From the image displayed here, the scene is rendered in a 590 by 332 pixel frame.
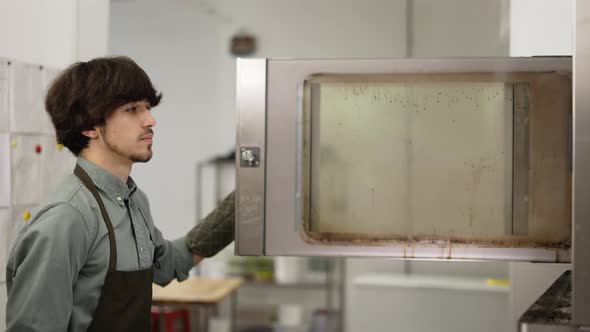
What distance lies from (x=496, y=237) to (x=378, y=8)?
234 centimetres

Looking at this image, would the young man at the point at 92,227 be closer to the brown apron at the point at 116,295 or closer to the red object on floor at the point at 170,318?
the brown apron at the point at 116,295

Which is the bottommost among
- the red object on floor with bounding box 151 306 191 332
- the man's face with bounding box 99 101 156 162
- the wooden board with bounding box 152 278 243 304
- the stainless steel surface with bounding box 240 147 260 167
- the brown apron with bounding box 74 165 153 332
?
the red object on floor with bounding box 151 306 191 332

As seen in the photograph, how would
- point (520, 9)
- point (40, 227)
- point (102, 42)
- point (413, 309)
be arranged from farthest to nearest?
point (413, 309)
point (102, 42)
point (520, 9)
point (40, 227)

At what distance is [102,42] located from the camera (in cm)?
177

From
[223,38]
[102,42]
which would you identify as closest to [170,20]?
[223,38]

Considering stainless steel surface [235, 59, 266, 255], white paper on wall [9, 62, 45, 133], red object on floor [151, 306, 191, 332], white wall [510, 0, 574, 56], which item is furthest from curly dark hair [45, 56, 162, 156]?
red object on floor [151, 306, 191, 332]

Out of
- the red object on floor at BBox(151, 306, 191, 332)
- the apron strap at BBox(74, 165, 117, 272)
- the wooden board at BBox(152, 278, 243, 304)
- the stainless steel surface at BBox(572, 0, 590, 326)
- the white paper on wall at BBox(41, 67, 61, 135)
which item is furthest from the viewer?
the red object on floor at BBox(151, 306, 191, 332)

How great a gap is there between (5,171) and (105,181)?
41cm

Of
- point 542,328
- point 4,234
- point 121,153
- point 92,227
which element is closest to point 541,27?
point 542,328

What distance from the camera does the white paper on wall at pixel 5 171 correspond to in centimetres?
142

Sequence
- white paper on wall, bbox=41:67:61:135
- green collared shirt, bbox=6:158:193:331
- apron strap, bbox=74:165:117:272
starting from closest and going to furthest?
green collared shirt, bbox=6:158:193:331
apron strap, bbox=74:165:117:272
white paper on wall, bbox=41:67:61:135

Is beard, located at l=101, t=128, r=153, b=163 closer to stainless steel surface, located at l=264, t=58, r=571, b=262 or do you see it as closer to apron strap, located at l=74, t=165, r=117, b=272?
apron strap, located at l=74, t=165, r=117, b=272

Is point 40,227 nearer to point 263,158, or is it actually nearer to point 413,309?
point 263,158

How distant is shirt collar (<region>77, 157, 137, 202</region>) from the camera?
1159 mm
